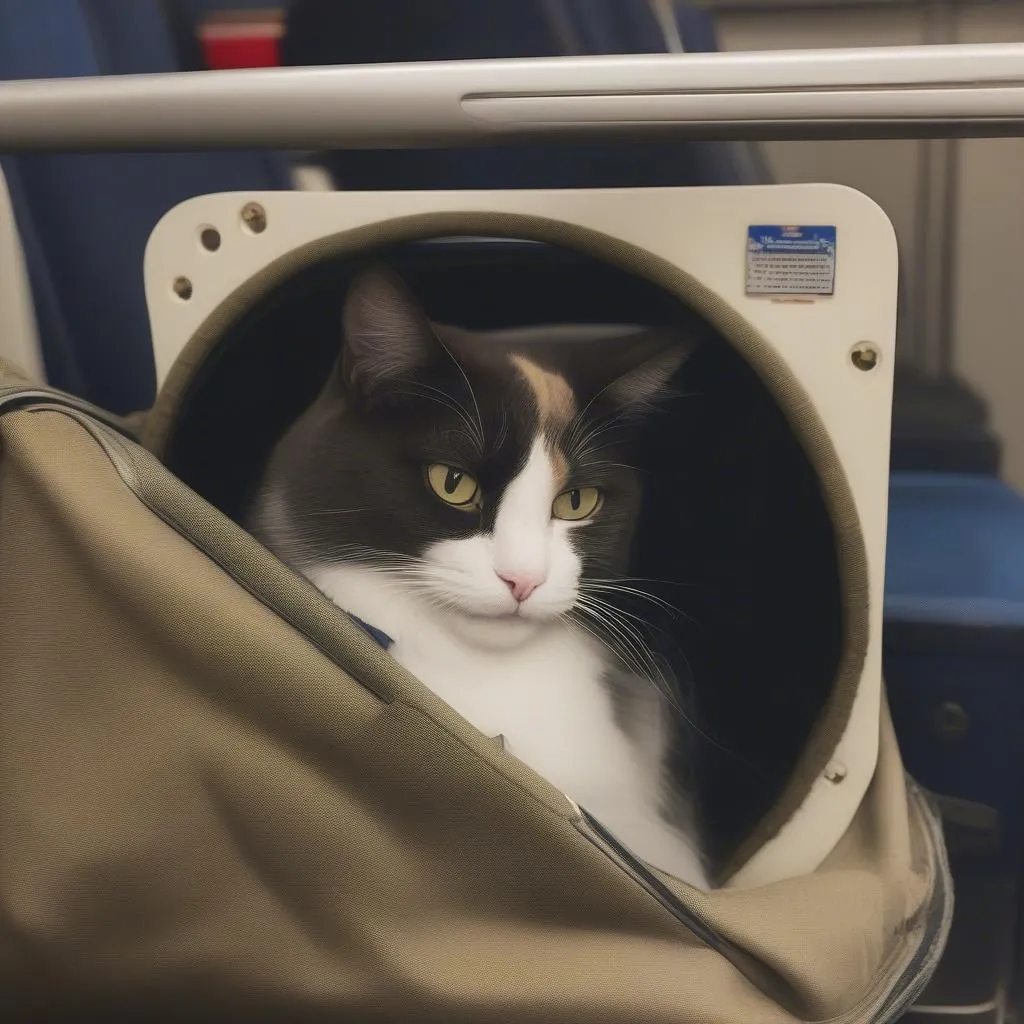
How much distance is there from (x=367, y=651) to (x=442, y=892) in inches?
6.2

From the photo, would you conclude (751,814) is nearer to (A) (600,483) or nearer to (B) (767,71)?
(A) (600,483)

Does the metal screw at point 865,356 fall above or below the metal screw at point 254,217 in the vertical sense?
below

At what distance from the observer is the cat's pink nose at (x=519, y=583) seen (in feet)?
2.27

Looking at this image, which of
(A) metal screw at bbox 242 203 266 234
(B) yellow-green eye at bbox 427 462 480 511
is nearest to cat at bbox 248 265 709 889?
(B) yellow-green eye at bbox 427 462 480 511

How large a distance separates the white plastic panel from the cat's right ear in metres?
0.06

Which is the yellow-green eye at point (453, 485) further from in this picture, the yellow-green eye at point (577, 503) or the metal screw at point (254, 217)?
the metal screw at point (254, 217)

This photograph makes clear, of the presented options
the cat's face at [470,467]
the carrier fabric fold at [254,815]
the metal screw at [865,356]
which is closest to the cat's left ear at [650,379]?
the cat's face at [470,467]

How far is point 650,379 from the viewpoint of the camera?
29.8 inches

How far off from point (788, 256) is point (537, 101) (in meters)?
0.21

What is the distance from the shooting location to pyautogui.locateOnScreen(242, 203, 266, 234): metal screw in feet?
2.49

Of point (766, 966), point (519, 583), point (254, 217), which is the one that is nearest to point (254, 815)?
point (519, 583)

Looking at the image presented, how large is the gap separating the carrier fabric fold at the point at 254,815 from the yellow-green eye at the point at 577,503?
0.66ft

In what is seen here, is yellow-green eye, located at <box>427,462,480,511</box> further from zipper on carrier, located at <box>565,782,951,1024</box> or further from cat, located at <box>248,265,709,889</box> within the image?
zipper on carrier, located at <box>565,782,951,1024</box>

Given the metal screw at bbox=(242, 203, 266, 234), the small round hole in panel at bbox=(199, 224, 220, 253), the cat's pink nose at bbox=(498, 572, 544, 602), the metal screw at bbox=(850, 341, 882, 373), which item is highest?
the metal screw at bbox=(242, 203, 266, 234)
